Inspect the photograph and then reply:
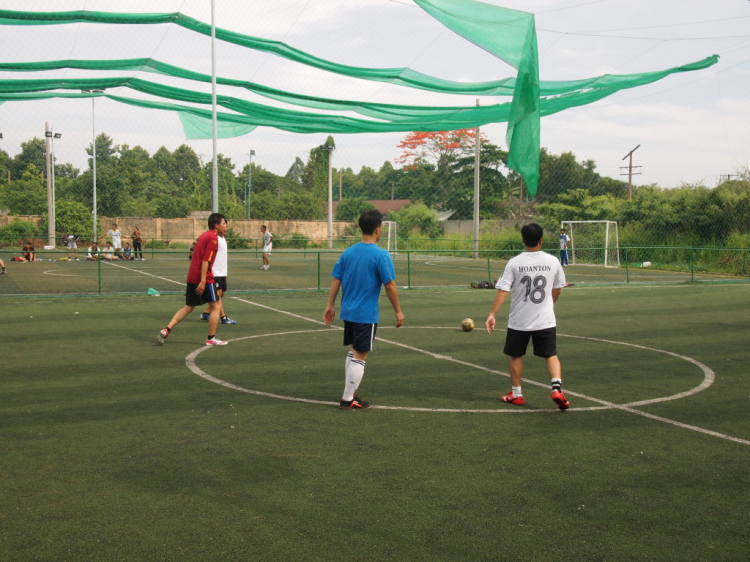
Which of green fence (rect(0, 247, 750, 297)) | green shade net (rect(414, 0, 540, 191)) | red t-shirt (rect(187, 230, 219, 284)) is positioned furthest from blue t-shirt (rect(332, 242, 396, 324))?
green fence (rect(0, 247, 750, 297))

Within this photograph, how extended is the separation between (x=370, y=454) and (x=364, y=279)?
6.26 ft

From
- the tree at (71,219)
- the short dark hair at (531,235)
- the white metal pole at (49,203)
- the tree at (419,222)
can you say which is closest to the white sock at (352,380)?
the short dark hair at (531,235)

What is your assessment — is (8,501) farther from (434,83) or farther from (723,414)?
(434,83)

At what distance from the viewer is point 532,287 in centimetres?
656

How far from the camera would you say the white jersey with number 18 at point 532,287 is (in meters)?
6.55

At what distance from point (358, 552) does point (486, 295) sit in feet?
49.8

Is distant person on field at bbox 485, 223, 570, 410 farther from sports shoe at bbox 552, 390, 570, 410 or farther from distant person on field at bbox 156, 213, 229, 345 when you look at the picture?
distant person on field at bbox 156, 213, 229, 345

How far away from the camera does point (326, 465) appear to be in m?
4.89

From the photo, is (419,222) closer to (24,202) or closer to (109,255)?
(109,255)

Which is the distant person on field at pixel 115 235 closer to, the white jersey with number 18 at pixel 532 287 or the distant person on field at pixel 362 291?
the distant person on field at pixel 362 291

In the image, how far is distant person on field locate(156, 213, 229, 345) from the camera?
9.93 m

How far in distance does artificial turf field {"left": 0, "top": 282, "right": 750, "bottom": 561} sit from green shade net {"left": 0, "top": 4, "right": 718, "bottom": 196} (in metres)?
3.69

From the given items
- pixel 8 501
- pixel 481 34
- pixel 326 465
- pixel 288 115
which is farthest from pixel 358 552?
pixel 288 115

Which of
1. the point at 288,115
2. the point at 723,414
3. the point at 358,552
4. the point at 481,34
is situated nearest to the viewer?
the point at 358,552
